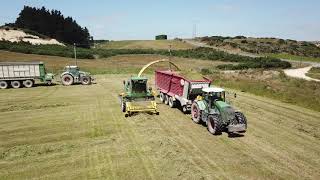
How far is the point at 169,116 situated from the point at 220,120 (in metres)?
4.83

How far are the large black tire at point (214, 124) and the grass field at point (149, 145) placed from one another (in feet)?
1.20

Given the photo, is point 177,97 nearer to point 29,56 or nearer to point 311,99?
point 311,99

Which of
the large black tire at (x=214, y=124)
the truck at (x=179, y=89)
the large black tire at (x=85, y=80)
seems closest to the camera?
the large black tire at (x=214, y=124)

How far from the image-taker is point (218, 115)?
16453mm

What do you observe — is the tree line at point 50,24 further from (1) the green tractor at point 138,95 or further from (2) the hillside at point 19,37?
(1) the green tractor at point 138,95

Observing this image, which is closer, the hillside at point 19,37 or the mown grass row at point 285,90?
the mown grass row at point 285,90

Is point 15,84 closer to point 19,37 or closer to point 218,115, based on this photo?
point 218,115

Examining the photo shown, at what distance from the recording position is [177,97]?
21.7 metres

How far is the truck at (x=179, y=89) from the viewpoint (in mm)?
19984

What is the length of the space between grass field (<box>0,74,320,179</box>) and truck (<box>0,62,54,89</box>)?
37.6ft

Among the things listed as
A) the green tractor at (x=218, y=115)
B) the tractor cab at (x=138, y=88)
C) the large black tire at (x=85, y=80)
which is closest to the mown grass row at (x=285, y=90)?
the green tractor at (x=218, y=115)

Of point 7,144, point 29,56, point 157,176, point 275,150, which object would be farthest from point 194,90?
point 29,56

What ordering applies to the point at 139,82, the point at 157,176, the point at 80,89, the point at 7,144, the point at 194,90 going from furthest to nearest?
the point at 80,89 → the point at 139,82 → the point at 194,90 → the point at 7,144 → the point at 157,176

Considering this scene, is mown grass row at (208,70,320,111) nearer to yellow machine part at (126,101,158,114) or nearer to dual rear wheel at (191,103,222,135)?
dual rear wheel at (191,103,222,135)
